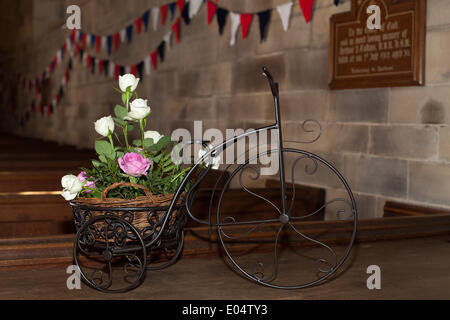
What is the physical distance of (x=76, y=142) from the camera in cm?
895

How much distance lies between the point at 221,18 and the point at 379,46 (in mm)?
1890

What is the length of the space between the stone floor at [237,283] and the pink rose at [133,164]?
332 mm

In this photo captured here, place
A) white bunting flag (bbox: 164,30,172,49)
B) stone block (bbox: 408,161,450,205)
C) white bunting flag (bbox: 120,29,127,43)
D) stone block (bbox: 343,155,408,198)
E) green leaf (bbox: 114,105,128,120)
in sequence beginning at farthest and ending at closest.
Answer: white bunting flag (bbox: 120,29,127,43)
white bunting flag (bbox: 164,30,172,49)
stone block (bbox: 343,155,408,198)
stone block (bbox: 408,161,450,205)
green leaf (bbox: 114,105,128,120)

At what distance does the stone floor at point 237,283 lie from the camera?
166 cm

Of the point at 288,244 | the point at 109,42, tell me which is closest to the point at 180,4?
the point at 109,42

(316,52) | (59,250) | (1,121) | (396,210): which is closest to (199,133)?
(316,52)

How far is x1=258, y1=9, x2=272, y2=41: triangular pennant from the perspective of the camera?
4.35 meters

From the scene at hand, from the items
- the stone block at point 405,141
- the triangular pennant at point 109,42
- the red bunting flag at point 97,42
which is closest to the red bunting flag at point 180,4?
the triangular pennant at point 109,42

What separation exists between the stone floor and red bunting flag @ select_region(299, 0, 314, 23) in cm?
211

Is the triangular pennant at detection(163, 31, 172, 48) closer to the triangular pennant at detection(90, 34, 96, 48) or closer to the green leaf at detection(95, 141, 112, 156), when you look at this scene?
the triangular pennant at detection(90, 34, 96, 48)

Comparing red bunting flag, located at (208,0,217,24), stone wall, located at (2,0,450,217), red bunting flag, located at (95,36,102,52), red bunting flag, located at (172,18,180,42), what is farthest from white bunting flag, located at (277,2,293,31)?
red bunting flag, located at (95,36,102,52)

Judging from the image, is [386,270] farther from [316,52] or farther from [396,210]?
Answer: [316,52]

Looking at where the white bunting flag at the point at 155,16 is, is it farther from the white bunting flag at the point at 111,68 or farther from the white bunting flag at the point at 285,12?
the white bunting flag at the point at 285,12

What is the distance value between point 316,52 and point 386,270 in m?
2.16
